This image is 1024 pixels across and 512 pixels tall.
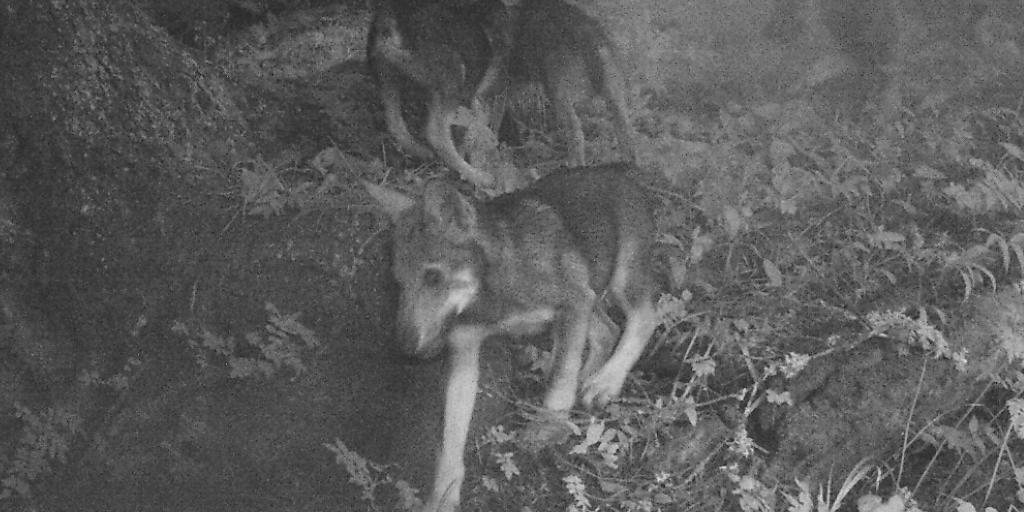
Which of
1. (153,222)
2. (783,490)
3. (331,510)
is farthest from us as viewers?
(783,490)

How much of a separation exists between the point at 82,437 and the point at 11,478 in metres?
0.20

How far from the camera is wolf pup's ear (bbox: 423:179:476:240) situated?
5.06ft

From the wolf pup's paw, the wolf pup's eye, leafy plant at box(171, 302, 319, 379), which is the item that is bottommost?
the wolf pup's paw

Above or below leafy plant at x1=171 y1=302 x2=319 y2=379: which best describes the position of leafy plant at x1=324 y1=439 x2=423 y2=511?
below

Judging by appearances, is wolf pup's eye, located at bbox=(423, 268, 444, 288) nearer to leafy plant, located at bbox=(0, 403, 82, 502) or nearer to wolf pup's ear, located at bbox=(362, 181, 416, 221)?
wolf pup's ear, located at bbox=(362, 181, 416, 221)

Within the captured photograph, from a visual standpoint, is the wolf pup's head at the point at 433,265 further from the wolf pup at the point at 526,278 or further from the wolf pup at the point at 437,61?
the wolf pup at the point at 437,61

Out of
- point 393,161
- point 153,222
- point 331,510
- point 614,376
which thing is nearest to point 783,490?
point 614,376

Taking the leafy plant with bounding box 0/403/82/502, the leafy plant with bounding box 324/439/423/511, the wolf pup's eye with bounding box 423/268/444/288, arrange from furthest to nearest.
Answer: the leafy plant with bounding box 0/403/82/502 → the leafy plant with bounding box 324/439/423/511 → the wolf pup's eye with bounding box 423/268/444/288

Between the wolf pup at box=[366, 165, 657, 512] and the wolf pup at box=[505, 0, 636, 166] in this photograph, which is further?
the wolf pup at box=[505, 0, 636, 166]

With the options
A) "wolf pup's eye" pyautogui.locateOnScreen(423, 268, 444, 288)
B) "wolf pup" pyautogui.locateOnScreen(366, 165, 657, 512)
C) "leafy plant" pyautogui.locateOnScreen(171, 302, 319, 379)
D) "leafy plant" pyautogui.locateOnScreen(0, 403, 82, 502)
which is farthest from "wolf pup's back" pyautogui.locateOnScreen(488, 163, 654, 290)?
"leafy plant" pyautogui.locateOnScreen(0, 403, 82, 502)

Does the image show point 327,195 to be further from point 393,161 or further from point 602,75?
point 602,75

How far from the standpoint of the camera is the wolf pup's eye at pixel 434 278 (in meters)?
1.54

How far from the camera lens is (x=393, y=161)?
1.76 m

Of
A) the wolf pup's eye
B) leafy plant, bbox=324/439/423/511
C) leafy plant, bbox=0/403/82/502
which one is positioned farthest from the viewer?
leafy plant, bbox=0/403/82/502
